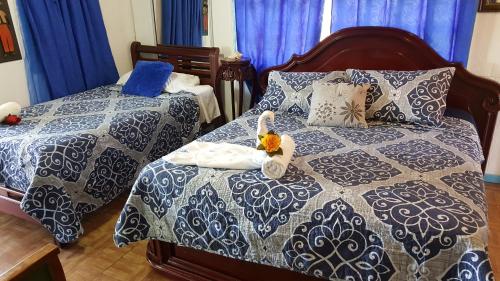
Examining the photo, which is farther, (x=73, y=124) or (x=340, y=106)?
(x=73, y=124)

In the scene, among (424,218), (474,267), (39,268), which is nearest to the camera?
(39,268)

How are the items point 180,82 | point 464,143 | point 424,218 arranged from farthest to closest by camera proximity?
1. point 180,82
2. point 464,143
3. point 424,218

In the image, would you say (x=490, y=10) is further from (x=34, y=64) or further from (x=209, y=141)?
(x=34, y=64)

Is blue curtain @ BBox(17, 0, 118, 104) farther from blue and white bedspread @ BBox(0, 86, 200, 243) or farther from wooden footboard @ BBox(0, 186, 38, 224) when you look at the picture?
wooden footboard @ BBox(0, 186, 38, 224)

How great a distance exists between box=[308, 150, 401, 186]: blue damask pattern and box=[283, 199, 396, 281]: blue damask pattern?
0.21 m

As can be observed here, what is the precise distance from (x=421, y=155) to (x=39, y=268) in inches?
68.5

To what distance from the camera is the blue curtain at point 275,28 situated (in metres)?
2.86

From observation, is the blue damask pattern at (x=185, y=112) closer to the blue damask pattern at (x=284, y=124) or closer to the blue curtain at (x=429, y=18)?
the blue damask pattern at (x=284, y=124)

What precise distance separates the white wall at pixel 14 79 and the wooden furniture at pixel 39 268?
7.86ft

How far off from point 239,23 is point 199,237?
81.5 inches

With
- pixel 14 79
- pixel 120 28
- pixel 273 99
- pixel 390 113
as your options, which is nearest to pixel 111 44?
pixel 120 28

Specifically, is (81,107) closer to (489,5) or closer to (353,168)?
(353,168)

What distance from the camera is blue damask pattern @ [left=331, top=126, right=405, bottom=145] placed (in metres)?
2.12

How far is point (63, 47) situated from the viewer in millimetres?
3006
